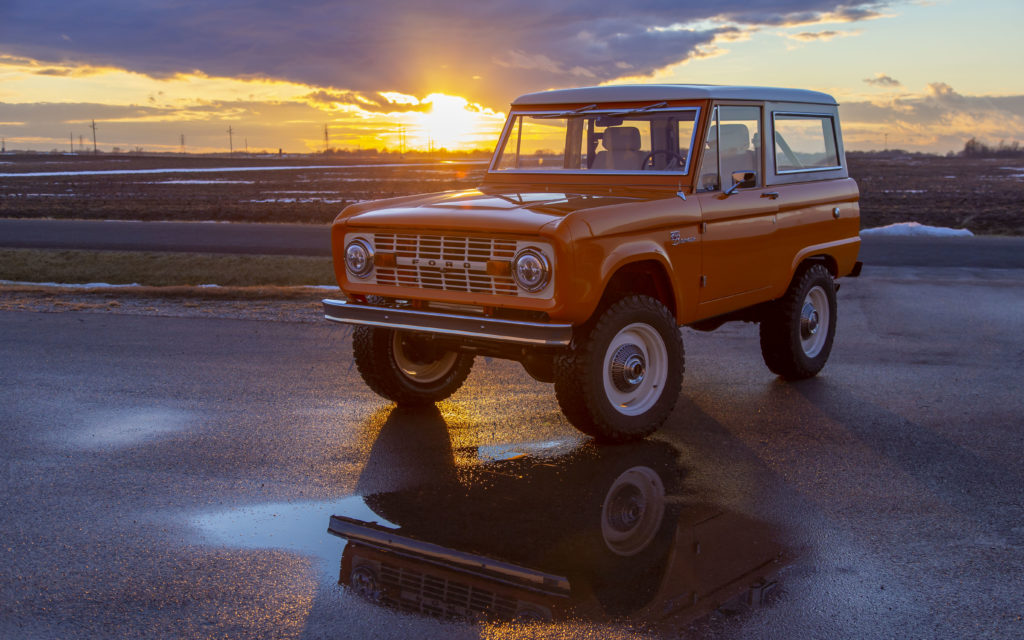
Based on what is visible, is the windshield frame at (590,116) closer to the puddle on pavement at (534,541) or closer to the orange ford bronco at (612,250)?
the orange ford bronco at (612,250)

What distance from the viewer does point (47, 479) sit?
530cm

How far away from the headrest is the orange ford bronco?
0.01 metres

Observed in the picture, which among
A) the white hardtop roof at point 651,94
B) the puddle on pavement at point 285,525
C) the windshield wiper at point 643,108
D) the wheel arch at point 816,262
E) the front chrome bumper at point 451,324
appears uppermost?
the white hardtop roof at point 651,94

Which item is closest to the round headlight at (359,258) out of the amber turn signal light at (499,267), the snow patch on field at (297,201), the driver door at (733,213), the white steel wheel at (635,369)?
the amber turn signal light at (499,267)

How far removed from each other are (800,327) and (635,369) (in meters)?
2.54

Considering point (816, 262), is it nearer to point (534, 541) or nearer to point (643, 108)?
point (643, 108)

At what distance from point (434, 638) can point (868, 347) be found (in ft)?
23.5

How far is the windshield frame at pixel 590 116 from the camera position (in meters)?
6.76

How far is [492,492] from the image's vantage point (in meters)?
5.19

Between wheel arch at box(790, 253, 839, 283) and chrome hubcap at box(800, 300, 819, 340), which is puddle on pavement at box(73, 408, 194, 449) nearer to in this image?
wheel arch at box(790, 253, 839, 283)

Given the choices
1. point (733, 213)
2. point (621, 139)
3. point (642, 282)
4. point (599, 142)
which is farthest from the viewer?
point (599, 142)

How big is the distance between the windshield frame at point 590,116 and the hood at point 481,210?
513mm

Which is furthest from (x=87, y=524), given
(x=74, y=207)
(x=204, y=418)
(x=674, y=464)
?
(x=74, y=207)

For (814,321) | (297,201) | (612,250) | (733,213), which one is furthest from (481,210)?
(297,201)
